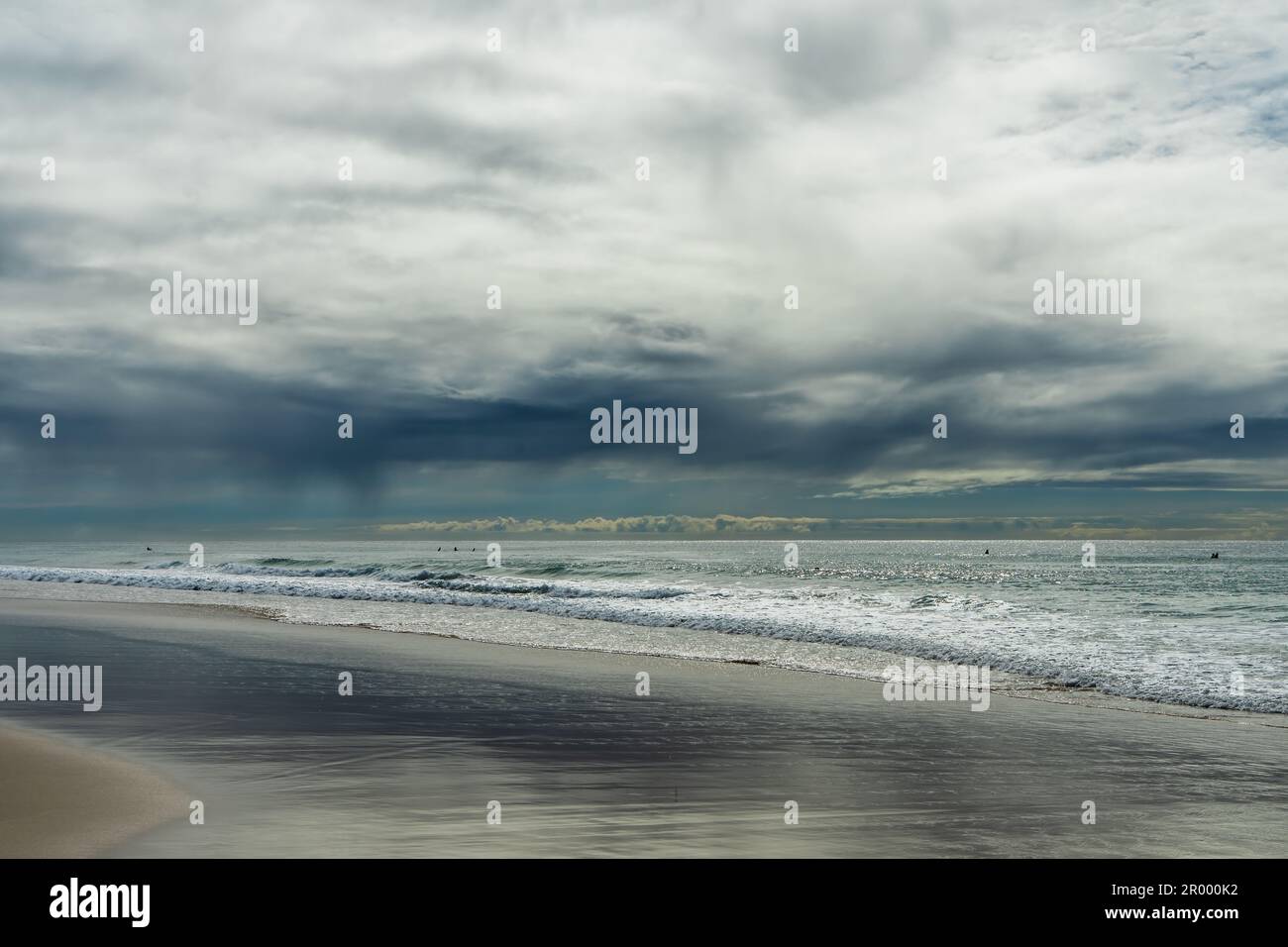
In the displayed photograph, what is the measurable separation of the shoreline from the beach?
0.29 m

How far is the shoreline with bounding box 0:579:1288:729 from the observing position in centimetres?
1550

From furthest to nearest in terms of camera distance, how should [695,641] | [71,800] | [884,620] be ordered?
[884,620] → [695,641] → [71,800]

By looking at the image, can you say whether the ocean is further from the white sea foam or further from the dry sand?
the dry sand

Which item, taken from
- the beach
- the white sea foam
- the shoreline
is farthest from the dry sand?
the white sea foam

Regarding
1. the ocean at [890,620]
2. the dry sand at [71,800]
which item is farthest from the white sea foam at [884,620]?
the dry sand at [71,800]

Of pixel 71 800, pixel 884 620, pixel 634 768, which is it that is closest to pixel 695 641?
pixel 884 620

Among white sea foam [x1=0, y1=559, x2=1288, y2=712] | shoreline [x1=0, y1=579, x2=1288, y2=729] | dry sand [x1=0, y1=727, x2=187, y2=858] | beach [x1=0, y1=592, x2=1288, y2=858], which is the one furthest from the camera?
white sea foam [x1=0, y1=559, x2=1288, y2=712]

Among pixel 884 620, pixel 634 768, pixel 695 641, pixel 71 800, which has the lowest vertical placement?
pixel 634 768

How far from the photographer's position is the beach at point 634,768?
7914mm

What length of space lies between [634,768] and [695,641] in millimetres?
15059

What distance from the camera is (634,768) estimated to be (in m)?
10.6

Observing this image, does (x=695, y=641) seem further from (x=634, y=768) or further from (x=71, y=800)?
(x=71, y=800)
